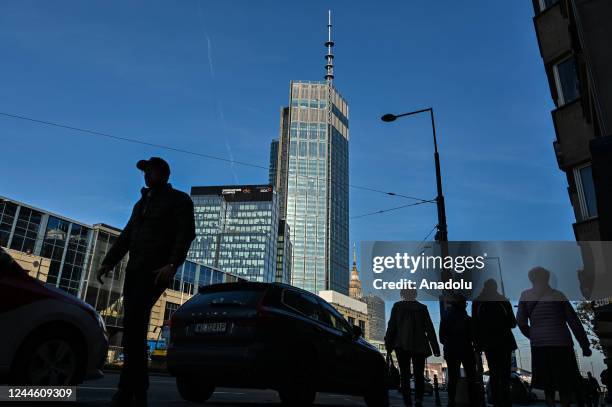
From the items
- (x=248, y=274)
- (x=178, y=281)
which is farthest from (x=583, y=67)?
(x=248, y=274)

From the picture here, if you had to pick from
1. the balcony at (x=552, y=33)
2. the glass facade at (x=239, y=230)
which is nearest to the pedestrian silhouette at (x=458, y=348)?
the balcony at (x=552, y=33)

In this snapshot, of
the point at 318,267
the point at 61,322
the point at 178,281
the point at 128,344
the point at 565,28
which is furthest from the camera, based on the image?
the point at 318,267

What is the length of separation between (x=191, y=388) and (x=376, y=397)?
2.95 meters

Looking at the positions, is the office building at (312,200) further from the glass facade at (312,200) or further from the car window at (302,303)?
the car window at (302,303)

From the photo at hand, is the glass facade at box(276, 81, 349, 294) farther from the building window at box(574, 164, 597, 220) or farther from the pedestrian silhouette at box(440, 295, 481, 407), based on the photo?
the pedestrian silhouette at box(440, 295, 481, 407)

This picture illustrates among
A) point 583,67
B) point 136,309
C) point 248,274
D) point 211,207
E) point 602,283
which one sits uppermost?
point 211,207

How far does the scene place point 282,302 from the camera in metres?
5.84

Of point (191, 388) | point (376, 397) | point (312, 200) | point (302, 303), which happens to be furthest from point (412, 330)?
point (312, 200)

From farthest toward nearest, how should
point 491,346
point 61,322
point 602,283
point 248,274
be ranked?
point 248,274, point 602,283, point 491,346, point 61,322

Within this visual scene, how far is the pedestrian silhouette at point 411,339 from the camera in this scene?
24.9 ft

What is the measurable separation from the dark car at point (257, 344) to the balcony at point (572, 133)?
10766 millimetres

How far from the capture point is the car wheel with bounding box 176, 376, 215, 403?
6016 millimetres

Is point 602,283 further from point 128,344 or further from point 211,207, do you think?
point 211,207

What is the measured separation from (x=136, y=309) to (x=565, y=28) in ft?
52.4
